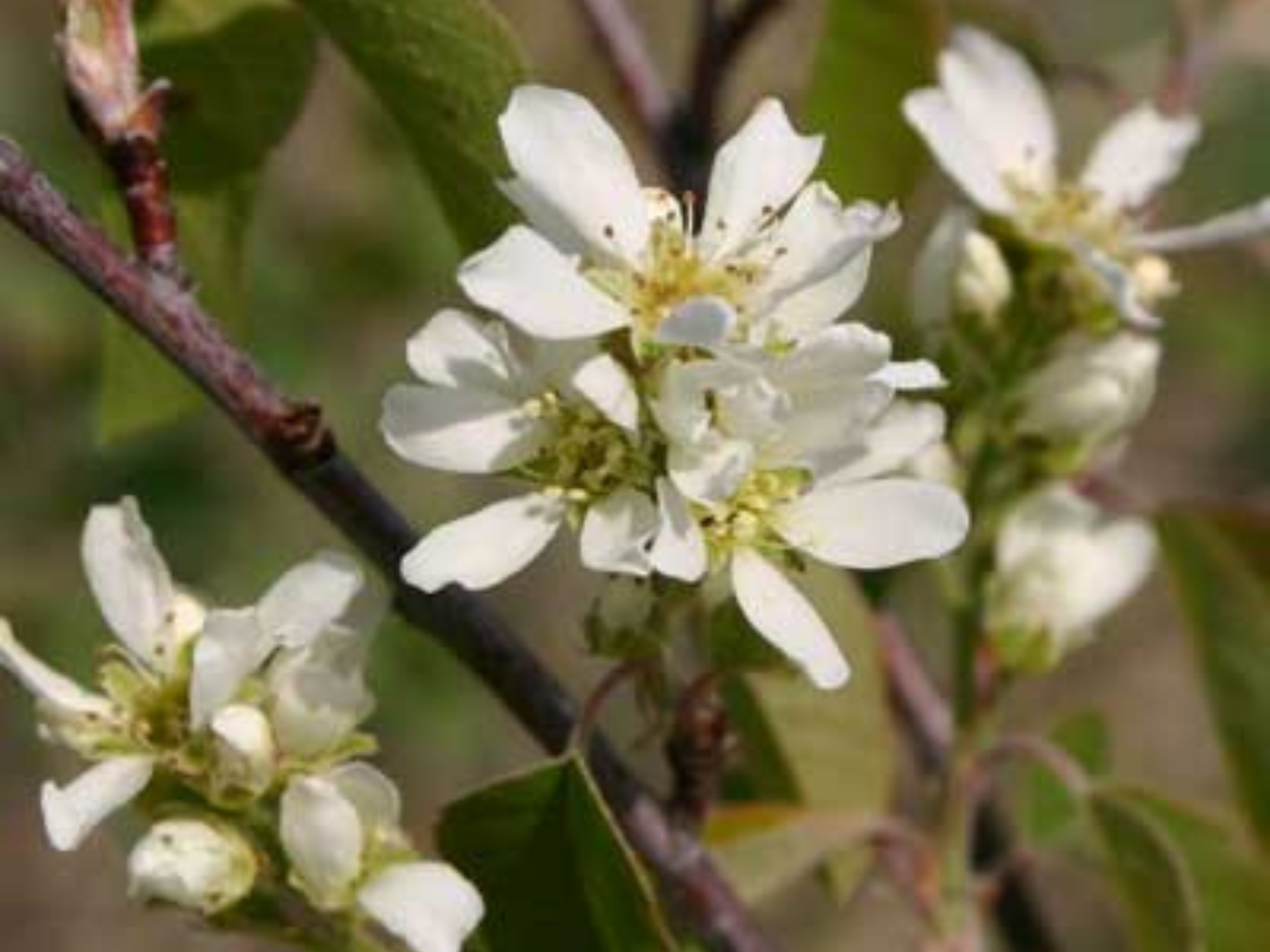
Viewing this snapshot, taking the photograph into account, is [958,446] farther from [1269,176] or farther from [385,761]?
[385,761]

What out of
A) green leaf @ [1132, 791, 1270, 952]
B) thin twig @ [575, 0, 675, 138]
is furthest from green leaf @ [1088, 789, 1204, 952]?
thin twig @ [575, 0, 675, 138]

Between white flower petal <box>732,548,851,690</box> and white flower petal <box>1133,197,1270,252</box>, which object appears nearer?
white flower petal <box>732,548,851,690</box>

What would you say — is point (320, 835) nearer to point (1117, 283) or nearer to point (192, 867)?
point (192, 867)

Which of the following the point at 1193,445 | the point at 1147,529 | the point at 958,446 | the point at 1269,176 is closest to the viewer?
the point at 958,446

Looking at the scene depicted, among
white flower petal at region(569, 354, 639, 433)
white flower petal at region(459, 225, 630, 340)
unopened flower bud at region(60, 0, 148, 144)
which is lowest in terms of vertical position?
white flower petal at region(569, 354, 639, 433)

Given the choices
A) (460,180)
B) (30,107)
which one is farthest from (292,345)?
(460,180)

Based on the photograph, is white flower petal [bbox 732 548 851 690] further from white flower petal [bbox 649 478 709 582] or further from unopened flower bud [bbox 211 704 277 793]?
unopened flower bud [bbox 211 704 277 793]
